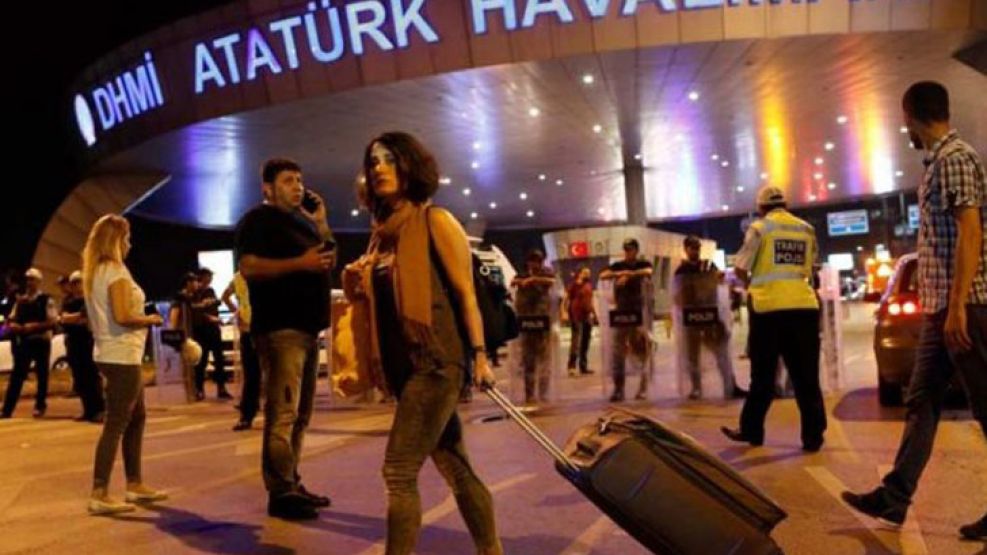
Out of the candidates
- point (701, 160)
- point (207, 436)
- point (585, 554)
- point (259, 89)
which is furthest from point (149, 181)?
point (585, 554)

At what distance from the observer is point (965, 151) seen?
4191 millimetres

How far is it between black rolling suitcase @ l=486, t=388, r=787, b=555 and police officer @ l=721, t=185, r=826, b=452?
10.7 ft

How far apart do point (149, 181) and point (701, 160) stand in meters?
17.6

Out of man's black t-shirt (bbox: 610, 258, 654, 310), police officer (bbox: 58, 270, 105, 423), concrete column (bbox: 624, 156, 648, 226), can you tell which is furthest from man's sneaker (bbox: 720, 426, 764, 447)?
concrete column (bbox: 624, 156, 648, 226)

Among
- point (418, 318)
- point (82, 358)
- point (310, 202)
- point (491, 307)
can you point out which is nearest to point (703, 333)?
point (310, 202)

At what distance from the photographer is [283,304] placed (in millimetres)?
5129

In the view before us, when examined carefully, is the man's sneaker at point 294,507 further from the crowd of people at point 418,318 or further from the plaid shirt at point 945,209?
the plaid shirt at point 945,209

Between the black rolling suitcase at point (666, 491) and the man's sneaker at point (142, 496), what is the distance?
3.40m

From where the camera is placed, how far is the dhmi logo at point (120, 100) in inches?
862

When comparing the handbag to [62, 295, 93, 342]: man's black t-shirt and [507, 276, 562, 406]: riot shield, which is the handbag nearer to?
[507, 276, 562, 406]: riot shield

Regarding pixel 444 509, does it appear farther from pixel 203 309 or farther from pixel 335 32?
pixel 335 32

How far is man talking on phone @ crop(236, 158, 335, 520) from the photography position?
5102mm

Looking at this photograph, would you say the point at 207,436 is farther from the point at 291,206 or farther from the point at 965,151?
the point at 965,151

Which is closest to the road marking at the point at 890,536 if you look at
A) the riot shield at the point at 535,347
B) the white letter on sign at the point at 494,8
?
the riot shield at the point at 535,347
